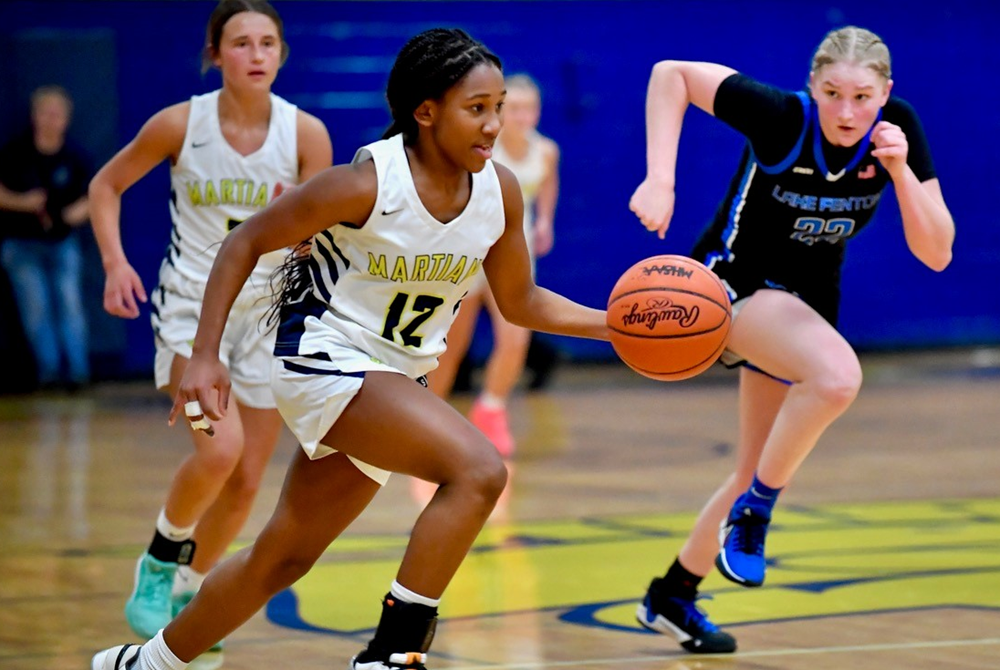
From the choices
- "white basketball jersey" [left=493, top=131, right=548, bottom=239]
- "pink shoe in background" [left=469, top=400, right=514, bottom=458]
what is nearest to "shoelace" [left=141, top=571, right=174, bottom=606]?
"pink shoe in background" [left=469, top=400, right=514, bottom=458]

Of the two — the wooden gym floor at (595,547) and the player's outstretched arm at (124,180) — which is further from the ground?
the player's outstretched arm at (124,180)

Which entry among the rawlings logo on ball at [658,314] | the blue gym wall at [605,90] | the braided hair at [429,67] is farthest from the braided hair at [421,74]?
the blue gym wall at [605,90]

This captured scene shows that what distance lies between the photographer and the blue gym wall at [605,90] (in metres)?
11.8

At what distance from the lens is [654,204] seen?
4.18 meters

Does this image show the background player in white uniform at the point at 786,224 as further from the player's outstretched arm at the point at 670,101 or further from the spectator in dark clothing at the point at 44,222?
the spectator in dark clothing at the point at 44,222

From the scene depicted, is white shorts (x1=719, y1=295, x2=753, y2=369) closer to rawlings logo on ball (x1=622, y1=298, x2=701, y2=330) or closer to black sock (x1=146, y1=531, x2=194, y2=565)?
rawlings logo on ball (x1=622, y1=298, x2=701, y2=330)

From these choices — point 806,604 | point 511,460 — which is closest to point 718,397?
point 511,460

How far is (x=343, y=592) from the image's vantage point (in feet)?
17.6

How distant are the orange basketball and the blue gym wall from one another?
818 centimetres

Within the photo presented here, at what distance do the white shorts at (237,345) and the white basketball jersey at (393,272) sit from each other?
3.29 ft

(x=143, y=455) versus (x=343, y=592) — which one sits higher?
(x=343, y=592)

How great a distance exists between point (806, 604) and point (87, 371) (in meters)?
7.85

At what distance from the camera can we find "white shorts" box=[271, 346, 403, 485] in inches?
137

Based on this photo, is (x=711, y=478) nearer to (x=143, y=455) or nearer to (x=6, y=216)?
(x=143, y=455)
